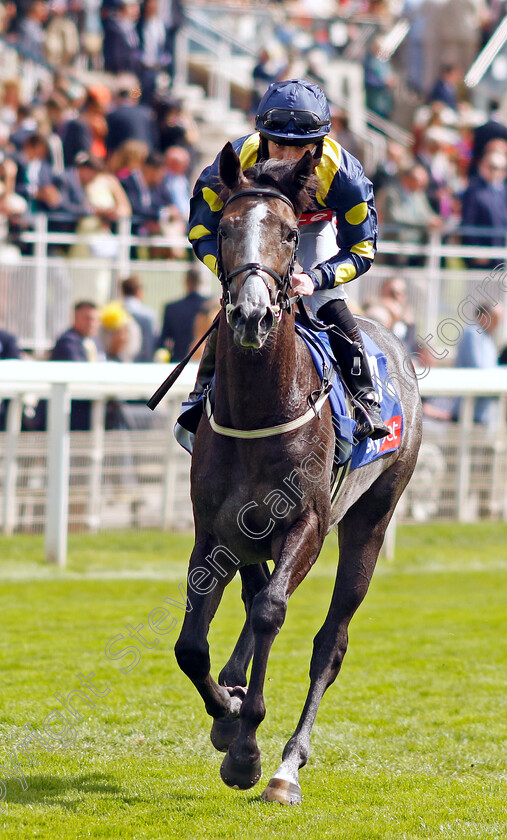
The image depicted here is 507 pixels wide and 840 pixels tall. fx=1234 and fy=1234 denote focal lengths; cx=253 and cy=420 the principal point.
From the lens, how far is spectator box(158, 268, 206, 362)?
1014 cm

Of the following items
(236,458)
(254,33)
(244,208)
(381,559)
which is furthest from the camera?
(254,33)

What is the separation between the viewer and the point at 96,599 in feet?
24.6

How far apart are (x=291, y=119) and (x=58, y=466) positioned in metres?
4.22

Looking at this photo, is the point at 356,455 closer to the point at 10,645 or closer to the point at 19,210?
the point at 10,645

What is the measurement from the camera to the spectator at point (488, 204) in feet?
A: 42.4

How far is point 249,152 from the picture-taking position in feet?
14.8

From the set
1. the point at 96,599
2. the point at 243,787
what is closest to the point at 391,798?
the point at 243,787

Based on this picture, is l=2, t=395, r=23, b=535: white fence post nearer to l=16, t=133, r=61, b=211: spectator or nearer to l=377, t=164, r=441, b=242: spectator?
l=16, t=133, r=61, b=211: spectator

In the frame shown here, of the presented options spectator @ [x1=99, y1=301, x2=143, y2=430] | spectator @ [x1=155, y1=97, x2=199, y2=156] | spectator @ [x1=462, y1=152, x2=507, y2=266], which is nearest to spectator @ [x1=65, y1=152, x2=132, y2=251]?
spectator @ [x1=99, y1=301, x2=143, y2=430]

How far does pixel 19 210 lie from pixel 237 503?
703 centimetres

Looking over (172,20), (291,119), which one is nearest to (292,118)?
(291,119)

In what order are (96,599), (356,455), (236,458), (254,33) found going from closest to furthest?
(236,458), (356,455), (96,599), (254,33)

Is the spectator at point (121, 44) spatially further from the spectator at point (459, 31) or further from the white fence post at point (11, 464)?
the white fence post at point (11, 464)

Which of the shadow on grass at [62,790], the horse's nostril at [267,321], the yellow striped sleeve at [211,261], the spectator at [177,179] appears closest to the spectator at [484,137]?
the spectator at [177,179]
